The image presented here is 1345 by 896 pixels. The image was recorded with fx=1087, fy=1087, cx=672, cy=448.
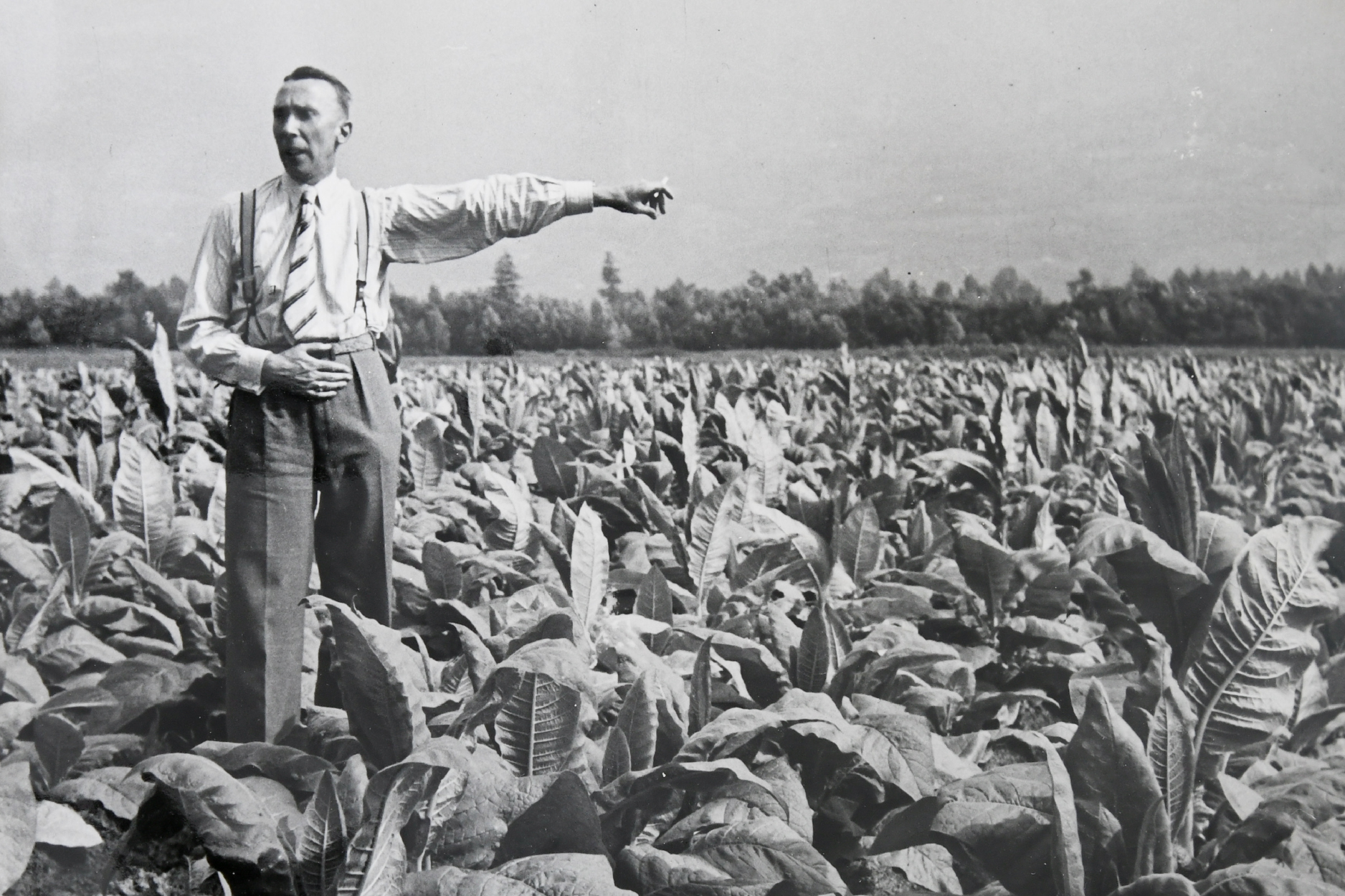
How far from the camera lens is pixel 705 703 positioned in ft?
4.99

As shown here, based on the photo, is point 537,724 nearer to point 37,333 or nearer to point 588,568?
point 588,568

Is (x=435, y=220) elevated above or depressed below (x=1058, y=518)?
above

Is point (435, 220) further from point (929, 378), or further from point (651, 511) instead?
point (929, 378)

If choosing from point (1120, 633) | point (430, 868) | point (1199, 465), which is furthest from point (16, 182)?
point (1199, 465)

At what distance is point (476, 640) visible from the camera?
1.70m

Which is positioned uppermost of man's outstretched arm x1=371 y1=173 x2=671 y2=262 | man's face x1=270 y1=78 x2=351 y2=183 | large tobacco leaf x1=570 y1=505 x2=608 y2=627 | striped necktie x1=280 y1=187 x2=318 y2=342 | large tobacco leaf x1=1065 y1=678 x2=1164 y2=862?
man's face x1=270 y1=78 x2=351 y2=183

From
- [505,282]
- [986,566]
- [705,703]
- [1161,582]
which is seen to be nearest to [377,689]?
[705,703]

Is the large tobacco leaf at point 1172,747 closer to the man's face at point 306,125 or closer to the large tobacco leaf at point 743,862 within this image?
the large tobacco leaf at point 743,862

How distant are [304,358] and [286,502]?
0.26 metres

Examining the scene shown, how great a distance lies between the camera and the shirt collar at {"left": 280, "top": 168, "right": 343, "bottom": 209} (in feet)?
6.39

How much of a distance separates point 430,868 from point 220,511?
1.78 metres

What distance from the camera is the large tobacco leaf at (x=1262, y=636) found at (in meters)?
1.38

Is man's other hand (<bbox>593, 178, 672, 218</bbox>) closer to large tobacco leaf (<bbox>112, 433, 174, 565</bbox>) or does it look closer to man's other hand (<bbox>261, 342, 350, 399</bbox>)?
man's other hand (<bbox>261, 342, 350, 399</bbox>)

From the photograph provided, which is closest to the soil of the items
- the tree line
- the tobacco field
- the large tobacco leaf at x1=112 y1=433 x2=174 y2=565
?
the tobacco field
